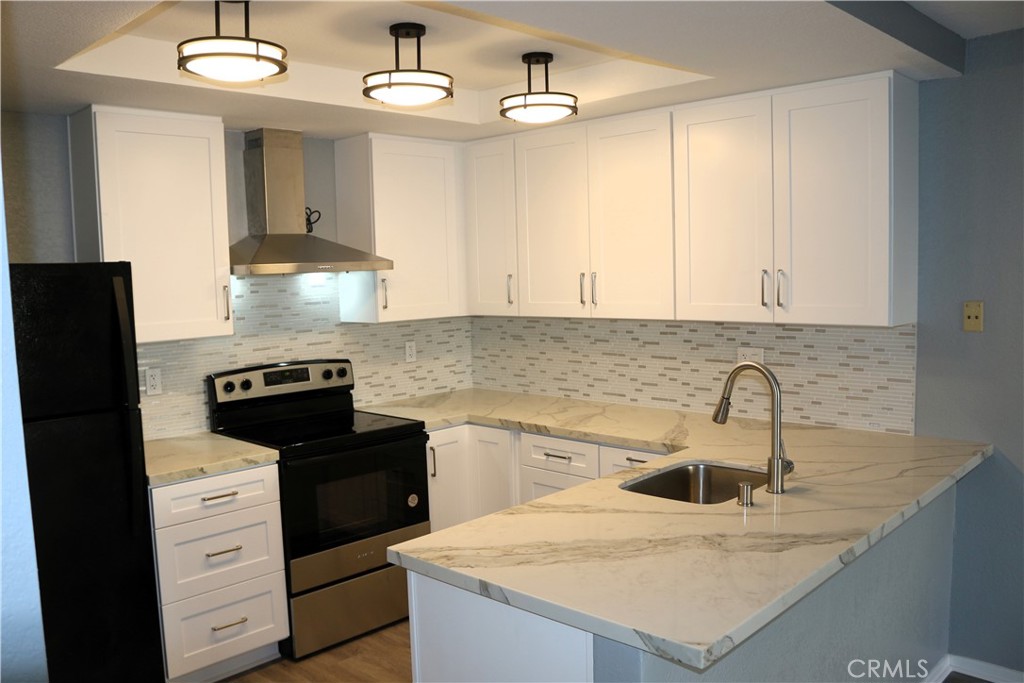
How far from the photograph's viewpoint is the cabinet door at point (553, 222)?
3.75 meters

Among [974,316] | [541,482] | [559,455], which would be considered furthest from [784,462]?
[541,482]

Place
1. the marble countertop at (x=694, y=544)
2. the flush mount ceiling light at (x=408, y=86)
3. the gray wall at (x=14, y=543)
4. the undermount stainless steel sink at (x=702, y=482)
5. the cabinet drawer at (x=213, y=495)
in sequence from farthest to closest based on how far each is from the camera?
the cabinet drawer at (x=213, y=495), the undermount stainless steel sink at (x=702, y=482), the flush mount ceiling light at (x=408, y=86), the marble countertop at (x=694, y=544), the gray wall at (x=14, y=543)

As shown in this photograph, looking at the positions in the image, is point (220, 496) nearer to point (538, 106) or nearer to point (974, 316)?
point (538, 106)

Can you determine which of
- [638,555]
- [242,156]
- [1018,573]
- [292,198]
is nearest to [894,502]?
[638,555]

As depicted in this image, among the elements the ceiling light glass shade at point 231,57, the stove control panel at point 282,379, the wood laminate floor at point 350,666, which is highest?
the ceiling light glass shade at point 231,57

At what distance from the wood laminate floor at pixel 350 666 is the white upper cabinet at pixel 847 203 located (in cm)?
205

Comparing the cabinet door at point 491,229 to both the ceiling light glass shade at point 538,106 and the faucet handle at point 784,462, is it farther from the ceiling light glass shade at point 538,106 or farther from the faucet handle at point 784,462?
the faucet handle at point 784,462

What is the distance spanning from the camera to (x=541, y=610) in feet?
5.59

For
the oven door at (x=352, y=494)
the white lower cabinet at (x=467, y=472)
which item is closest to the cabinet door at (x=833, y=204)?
the white lower cabinet at (x=467, y=472)

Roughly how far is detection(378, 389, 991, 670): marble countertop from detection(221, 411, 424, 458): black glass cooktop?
4.16 feet

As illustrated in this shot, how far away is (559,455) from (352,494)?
2.98ft

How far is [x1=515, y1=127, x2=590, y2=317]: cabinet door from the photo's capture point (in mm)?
3752

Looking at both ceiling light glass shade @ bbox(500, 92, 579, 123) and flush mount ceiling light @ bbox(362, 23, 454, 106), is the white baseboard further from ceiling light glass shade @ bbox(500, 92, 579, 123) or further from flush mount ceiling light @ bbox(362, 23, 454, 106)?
flush mount ceiling light @ bbox(362, 23, 454, 106)

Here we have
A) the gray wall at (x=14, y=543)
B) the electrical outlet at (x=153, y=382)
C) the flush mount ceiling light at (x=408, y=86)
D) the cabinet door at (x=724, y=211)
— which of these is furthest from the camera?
the electrical outlet at (x=153, y=382)
